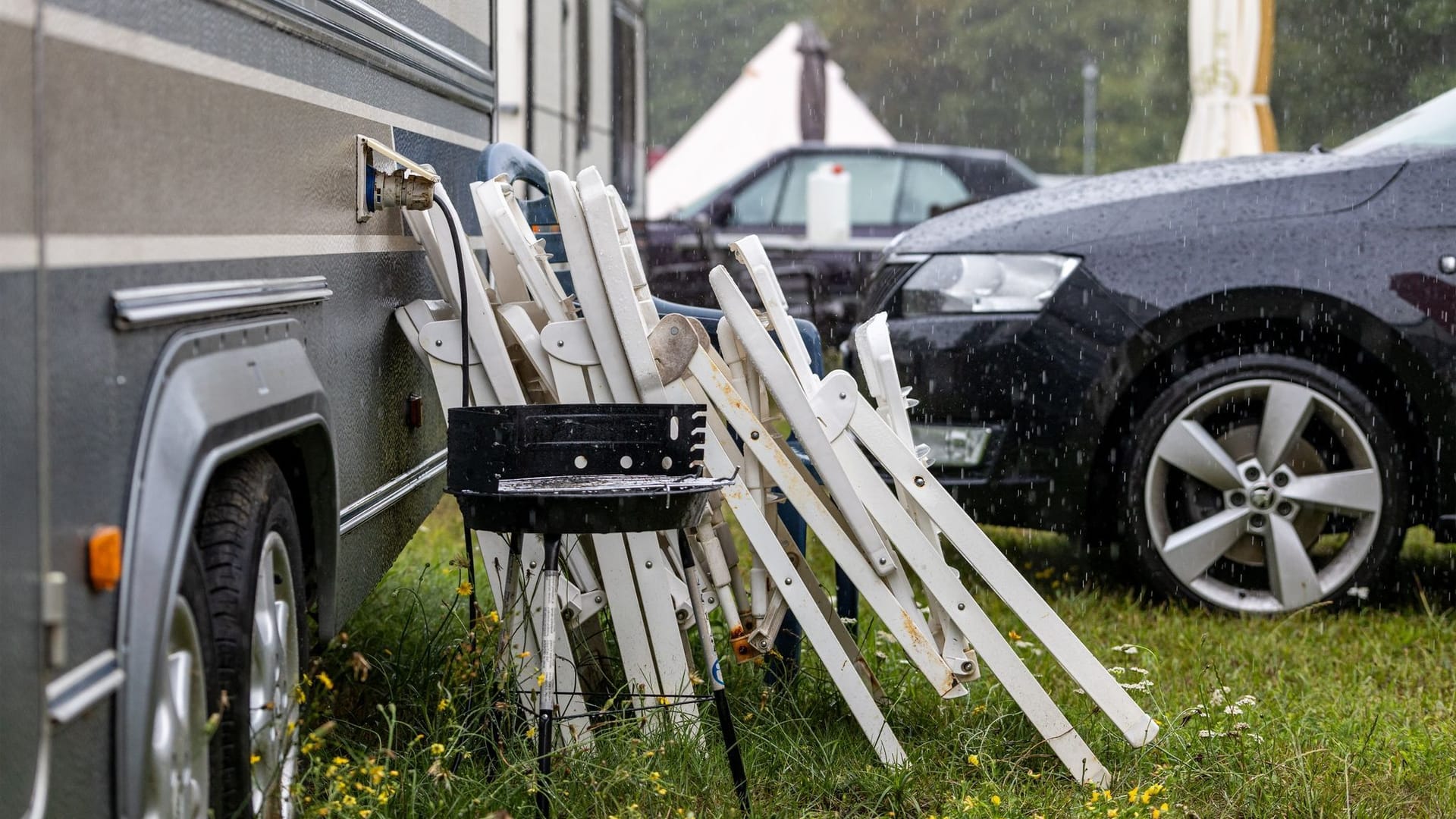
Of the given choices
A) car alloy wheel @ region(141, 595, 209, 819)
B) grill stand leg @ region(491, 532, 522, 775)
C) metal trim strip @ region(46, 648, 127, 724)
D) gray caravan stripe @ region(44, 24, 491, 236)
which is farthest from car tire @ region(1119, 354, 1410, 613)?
metal trim strip @ region(46, 648, 127, 724)

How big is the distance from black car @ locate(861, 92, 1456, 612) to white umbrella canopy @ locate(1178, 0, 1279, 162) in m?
3.58

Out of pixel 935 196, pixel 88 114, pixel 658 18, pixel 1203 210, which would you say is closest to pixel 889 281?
pixel 1203 210

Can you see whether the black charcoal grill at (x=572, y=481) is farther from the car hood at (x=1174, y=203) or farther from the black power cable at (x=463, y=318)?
the car hood at (x=1174, y=203)

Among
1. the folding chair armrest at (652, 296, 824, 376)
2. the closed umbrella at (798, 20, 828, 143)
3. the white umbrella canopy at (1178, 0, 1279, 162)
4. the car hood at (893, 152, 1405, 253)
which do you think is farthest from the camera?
the closed umbrella at (798, 20, 828, 143)

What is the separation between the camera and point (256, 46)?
7.33ft

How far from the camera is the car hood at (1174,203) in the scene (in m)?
4.48

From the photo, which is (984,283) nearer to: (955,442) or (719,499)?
(955,442)

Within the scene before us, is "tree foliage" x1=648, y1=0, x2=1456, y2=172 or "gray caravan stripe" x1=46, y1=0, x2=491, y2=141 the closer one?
"gray caravan stripe" x1=46, y1=0, x2=491, y2=141

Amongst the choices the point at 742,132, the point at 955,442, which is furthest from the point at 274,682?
the point at 742,132

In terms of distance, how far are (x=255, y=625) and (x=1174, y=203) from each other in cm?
311

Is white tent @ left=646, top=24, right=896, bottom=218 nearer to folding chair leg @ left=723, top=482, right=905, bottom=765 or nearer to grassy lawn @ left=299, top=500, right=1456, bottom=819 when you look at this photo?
grassy lawn @ left=299, top=500, right=1456, bottom=819

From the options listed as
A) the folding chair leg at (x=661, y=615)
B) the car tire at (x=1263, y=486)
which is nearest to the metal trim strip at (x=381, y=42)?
the folding chair leg at (x=661, y=615)

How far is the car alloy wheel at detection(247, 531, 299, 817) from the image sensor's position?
2293 mm

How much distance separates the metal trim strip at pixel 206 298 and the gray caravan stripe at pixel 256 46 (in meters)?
0.29
